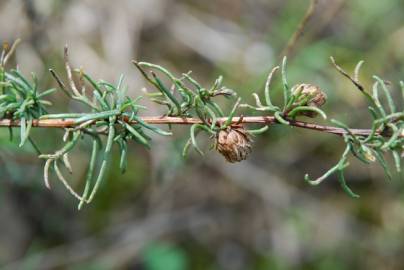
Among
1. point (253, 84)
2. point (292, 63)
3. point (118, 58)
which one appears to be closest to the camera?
point (253, 84)

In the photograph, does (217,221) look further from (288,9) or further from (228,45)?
(288,9)

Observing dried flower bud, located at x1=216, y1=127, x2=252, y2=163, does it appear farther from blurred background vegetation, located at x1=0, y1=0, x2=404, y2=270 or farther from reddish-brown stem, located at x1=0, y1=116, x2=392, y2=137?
blurred background vegetation, located at x1=0, y1=0, x2=404, y2=270

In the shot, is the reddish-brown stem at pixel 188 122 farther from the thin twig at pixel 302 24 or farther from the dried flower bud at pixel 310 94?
the thin twig at pixel 302 24

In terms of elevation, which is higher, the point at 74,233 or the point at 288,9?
the point at 288,9

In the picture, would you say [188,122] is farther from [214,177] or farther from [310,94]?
[214,177]

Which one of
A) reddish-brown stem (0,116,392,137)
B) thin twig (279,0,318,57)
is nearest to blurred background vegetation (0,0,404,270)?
thin twig (279,0,318,57)

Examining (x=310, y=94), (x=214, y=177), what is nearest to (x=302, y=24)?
(x=310, y=94)

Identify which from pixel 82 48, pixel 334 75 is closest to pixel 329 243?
pixel 334 75
